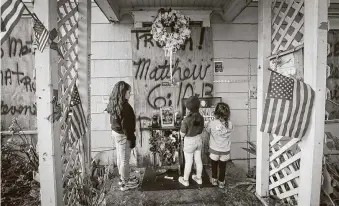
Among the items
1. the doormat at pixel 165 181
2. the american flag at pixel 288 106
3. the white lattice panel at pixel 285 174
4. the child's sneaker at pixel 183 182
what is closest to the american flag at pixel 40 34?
the american flag at pixel 288 106

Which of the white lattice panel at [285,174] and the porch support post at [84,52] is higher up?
the porch support post at [84,52]

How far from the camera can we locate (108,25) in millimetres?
5102

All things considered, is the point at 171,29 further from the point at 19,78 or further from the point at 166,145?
the point at 19,78

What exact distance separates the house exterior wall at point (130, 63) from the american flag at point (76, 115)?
1.77 m

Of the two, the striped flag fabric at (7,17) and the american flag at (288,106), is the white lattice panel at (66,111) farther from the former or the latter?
the american flag at (288,106)

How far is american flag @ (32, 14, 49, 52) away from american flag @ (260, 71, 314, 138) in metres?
2.61

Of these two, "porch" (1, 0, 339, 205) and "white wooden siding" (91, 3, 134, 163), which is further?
"white wooden siding" (91, 3, 134, 163)

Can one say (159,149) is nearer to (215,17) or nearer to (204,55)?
(204,55)

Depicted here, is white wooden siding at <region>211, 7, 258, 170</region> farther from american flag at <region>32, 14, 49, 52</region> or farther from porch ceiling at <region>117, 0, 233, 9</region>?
american flag at <region>32, 14, 49, 52</region>

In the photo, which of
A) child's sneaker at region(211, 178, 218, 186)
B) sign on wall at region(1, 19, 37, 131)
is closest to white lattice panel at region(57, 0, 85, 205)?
sign on wall at region(1, 19, 37, 131)

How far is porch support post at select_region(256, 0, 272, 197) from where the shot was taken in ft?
11.8

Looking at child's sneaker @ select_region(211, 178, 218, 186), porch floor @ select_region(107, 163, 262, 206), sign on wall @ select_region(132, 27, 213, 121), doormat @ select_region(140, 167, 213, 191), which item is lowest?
porch floor @ select_region(107, 163, 262, 206)

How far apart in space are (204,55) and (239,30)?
100cm

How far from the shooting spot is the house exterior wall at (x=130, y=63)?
5137 millimetres
